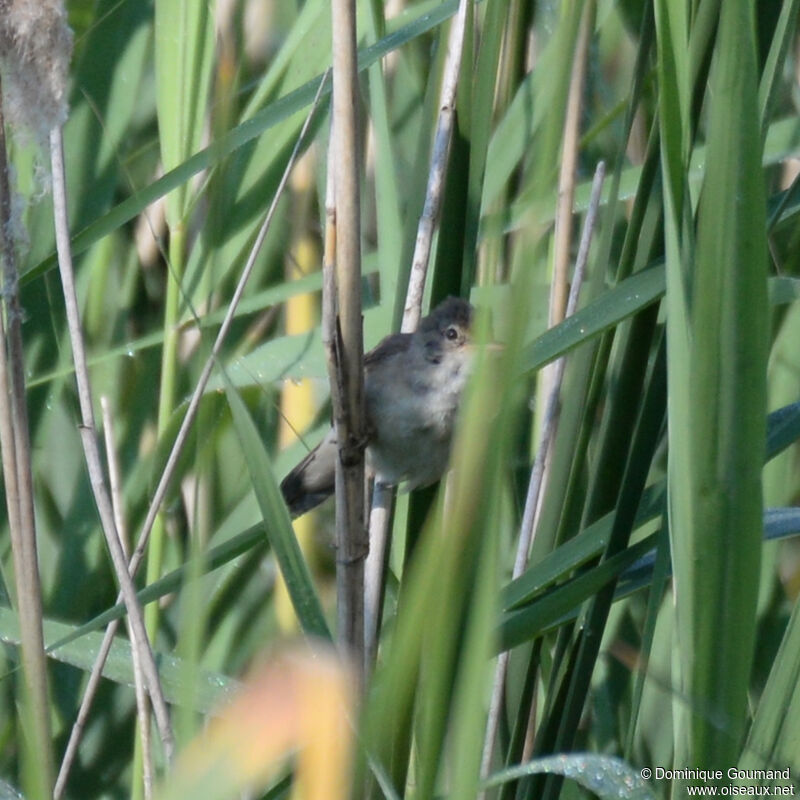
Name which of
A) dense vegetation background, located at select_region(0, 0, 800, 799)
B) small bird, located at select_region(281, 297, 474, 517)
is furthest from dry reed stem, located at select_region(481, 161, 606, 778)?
small bird, located at select_region(281, 297, 474, 517)

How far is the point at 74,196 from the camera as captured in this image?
1.87 m

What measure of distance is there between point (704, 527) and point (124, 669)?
920mm

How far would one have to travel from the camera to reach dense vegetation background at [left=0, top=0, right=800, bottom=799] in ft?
2.19

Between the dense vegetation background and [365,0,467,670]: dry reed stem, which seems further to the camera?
[365,0,467,670]: dry reed stem

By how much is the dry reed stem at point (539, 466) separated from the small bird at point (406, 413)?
150 mm

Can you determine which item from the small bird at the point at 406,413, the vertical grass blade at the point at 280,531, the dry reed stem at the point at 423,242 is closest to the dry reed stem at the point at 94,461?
the dry reed stem at the point at 423,242

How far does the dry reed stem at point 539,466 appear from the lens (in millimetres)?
1358

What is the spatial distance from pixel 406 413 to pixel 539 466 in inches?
11.6

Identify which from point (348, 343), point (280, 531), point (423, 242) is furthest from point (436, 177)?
point (280, 531)

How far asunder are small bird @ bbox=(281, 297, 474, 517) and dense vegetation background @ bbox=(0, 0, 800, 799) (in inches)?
3.0

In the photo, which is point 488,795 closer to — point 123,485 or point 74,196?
point 123,485

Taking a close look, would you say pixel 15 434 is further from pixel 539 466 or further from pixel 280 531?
pixel 539 466

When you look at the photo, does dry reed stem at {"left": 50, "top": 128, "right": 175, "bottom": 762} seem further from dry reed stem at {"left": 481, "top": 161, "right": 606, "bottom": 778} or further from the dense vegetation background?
dry reed stem at {"left": 481, "top": 161, "right": 606, "bottom": 778}

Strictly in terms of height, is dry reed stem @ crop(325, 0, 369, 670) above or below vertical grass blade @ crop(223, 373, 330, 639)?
above
